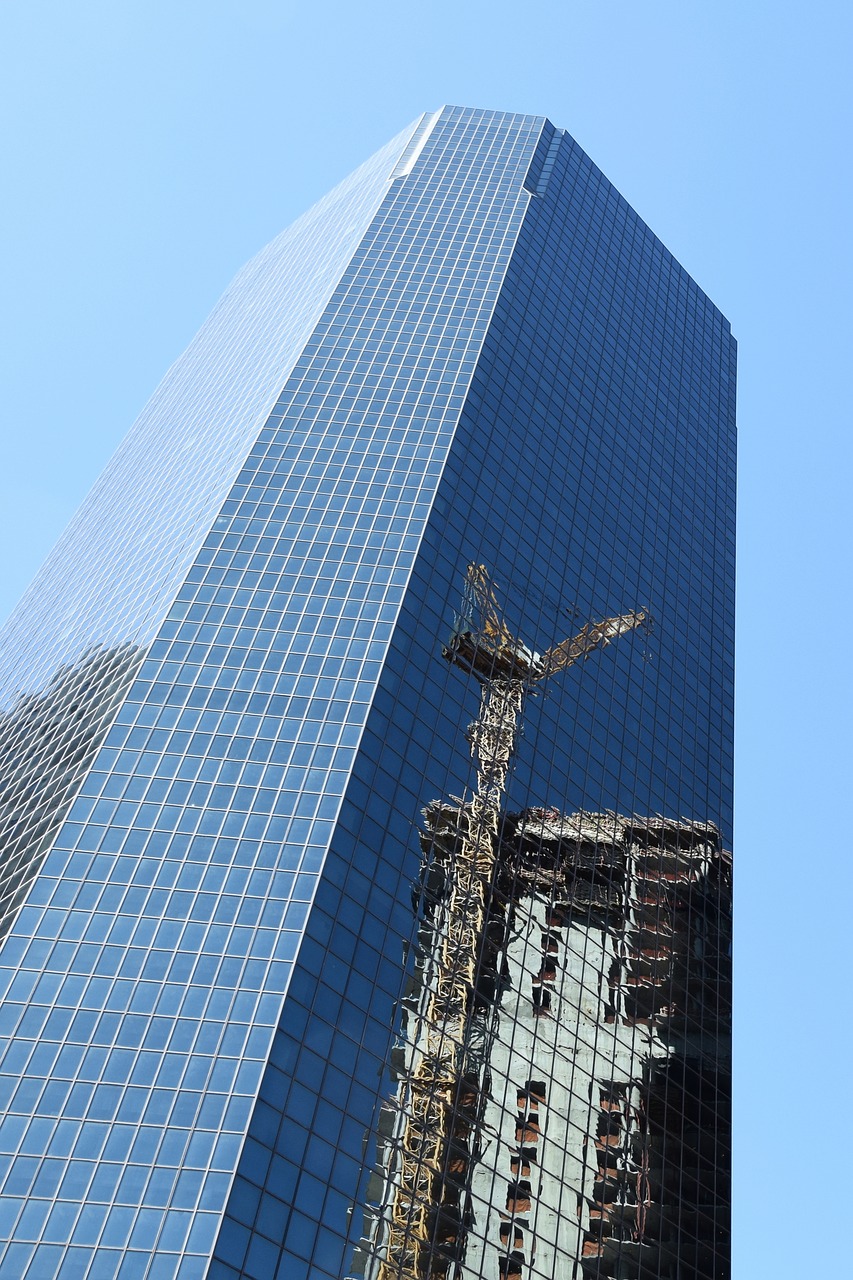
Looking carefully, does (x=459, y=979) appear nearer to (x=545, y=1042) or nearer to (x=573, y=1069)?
(x=545, y=1042)

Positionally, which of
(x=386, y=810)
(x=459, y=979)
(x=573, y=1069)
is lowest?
(x=459, y=979)

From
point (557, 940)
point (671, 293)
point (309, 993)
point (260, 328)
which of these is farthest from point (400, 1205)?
point (671, 293)

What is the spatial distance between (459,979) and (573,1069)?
1044 centimetres

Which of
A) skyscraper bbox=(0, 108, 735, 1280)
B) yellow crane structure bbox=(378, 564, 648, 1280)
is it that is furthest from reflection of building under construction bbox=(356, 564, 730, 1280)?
skyscraper bbox=(0, 108, 735, 1280)

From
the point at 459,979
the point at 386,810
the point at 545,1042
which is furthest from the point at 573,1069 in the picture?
the point at 386,810

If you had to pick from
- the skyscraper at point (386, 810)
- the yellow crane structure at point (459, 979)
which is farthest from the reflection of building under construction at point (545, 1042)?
the skyscraper at point (386, 810)

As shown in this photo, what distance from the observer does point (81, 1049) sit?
66125mm

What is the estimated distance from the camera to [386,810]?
264 ft

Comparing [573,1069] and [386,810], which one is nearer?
[386,810]

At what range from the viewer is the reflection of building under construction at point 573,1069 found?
7331 cm

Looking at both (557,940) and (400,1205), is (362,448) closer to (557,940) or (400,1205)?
(557,940)

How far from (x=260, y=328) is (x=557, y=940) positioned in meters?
73.1

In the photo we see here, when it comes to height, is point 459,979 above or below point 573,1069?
below

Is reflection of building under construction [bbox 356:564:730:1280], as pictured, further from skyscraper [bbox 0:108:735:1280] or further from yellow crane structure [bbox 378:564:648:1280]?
skyscraper [bbox 0:108:735:1280]
